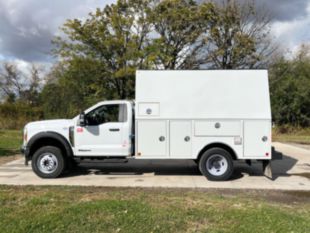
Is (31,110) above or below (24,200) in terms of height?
above

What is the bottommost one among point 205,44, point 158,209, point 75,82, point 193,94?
point 158,209

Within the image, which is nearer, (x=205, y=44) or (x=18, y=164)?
(x=18, y=164)

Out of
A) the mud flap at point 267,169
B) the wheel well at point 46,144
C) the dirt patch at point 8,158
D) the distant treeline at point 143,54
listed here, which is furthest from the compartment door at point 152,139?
the distant treeline at point 143,54

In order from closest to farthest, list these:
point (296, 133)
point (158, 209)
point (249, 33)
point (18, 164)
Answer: point (158, 209) → point (18, 164) → point (296, 133) → point (249, 33)

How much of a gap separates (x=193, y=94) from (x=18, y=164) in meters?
6.62

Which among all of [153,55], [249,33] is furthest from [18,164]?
[249,33]

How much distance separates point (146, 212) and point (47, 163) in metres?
4.76

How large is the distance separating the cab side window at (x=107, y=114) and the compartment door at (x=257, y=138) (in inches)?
129

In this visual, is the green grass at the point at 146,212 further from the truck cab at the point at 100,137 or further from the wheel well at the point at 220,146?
the truck cab at the point at 100,137

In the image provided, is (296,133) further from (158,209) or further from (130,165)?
(158,209)

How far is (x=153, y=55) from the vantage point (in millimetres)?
27562

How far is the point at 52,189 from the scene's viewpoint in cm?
837

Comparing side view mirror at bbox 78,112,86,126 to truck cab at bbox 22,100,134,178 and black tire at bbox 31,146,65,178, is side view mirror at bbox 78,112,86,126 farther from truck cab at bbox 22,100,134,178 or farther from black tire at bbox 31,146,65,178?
black tire at bbox 31,146,65,178

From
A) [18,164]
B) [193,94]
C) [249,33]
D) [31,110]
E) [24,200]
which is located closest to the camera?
[24,200]
